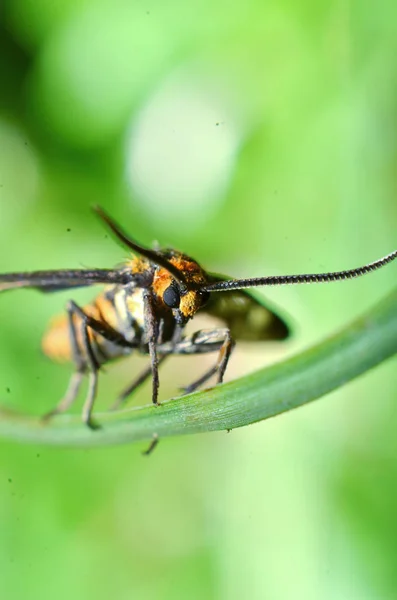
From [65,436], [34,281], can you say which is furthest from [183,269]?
[65,436]

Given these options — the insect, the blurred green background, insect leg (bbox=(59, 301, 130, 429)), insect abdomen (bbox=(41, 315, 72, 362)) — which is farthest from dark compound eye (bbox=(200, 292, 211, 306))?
the blurred green background

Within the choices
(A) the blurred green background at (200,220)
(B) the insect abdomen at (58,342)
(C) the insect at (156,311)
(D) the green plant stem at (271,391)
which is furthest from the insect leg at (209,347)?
(A) the blurred green background at (200,220)

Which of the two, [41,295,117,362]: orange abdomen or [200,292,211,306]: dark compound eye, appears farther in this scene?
[41,295,117,362]: orange abdomen

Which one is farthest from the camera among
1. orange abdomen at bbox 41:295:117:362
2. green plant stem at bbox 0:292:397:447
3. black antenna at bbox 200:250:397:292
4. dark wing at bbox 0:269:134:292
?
orange abdomen at bbox 41:295:117:362

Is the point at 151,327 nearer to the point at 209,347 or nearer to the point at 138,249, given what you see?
the point at 209,347

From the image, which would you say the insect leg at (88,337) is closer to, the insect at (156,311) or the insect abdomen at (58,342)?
the insect at (156,311)

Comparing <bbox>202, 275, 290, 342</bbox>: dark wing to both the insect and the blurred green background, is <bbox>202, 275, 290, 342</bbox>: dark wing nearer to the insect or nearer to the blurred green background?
the insect
